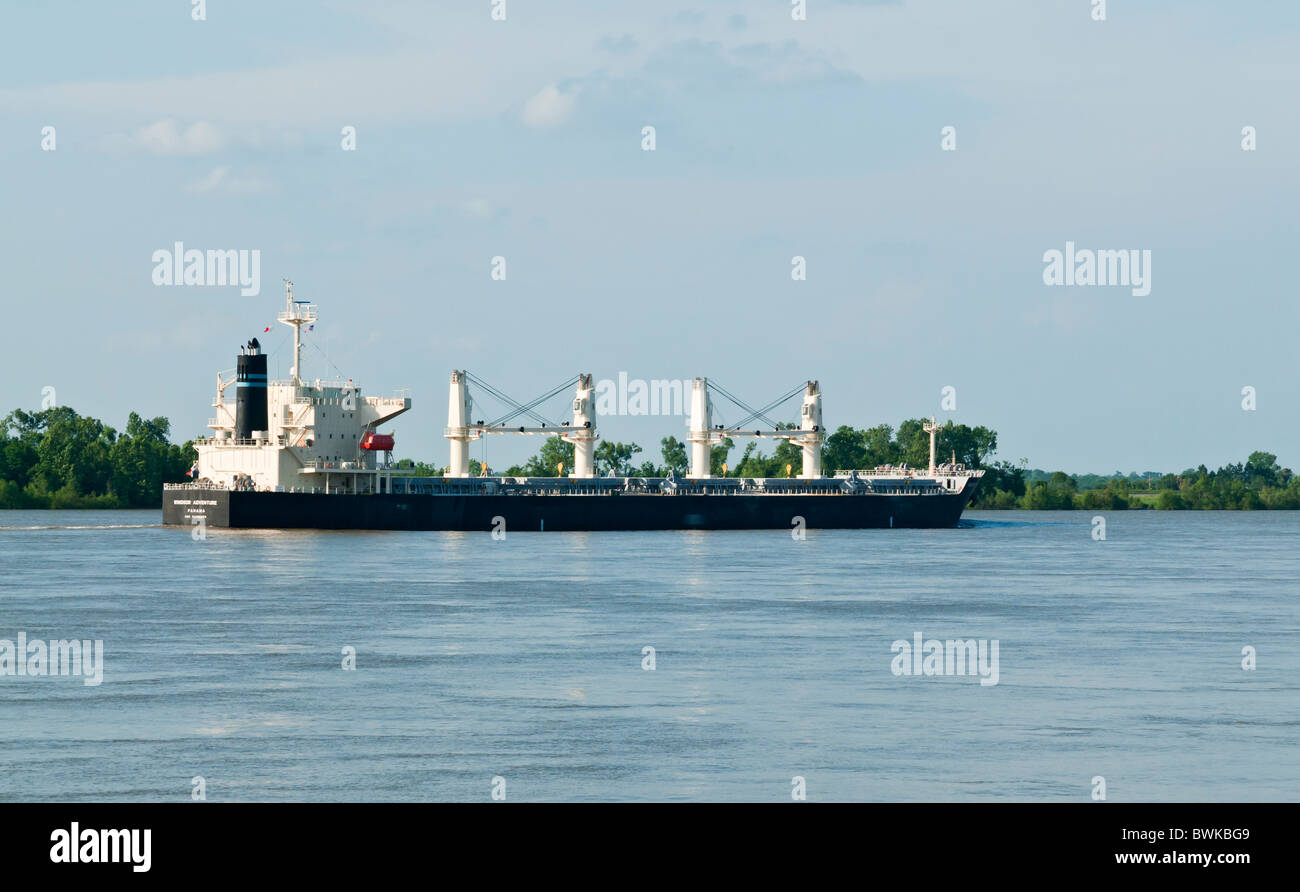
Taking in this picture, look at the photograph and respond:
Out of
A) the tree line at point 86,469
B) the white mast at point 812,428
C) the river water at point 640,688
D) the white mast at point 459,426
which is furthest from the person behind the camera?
the tree line at point 86,469

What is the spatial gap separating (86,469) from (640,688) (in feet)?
443

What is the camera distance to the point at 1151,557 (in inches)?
2926

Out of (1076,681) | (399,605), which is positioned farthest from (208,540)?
(1076,681)

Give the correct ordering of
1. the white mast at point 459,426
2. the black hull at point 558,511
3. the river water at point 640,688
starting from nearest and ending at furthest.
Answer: the river water at point 640,688, the black hull at point 558,511, the white mast at point 459,426

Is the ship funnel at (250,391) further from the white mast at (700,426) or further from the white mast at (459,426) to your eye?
the white mast at (700,426)

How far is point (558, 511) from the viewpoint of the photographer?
94.1m

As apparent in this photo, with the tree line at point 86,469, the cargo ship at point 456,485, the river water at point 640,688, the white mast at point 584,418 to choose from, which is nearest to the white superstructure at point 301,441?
the cargo ship at point 456,485

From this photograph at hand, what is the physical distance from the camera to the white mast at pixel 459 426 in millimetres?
97688

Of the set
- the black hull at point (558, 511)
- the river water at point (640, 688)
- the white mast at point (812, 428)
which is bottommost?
the river water at point (640, 688)

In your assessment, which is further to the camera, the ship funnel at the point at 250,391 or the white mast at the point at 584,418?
the white mast at the point at 584,418

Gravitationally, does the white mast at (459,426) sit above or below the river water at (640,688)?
above

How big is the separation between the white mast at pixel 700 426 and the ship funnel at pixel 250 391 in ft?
105

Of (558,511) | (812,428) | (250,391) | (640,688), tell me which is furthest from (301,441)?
(640,688)

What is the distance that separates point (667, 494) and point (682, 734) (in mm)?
75900
